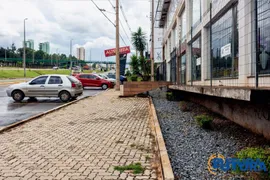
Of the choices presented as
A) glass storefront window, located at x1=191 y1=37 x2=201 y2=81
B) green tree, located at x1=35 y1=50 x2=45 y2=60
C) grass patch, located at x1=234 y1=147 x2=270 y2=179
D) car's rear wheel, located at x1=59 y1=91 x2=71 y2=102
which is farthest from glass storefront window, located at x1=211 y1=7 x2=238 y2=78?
green tree, located at x1=35 y1=50 x2=45 y2=60

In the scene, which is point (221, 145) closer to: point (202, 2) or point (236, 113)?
point (236, 113)

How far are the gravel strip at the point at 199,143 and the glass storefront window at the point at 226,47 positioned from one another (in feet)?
4.63

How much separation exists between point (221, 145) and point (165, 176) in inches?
87.1

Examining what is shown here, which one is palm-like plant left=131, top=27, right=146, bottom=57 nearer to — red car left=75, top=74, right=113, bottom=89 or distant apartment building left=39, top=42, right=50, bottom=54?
red car left=75, top=74, right=113, bottom=89

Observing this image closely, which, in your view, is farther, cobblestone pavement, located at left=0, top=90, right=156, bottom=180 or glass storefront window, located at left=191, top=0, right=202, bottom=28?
glass storefront window, located at left=191, top=0, right=202, bottom=28

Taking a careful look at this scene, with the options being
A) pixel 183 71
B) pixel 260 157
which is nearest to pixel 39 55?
pixel 183 71

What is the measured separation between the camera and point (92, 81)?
27734 mm

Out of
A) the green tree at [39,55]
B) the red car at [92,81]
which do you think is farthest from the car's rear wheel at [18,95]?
the green tree at [39,55]

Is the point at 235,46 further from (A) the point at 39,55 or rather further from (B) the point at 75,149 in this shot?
(A) the point at 39,55

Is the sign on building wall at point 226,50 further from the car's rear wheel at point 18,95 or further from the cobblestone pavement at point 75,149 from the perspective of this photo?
the car's rear wheel at point 18,95

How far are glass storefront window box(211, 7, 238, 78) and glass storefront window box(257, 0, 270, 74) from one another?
5.82 feet

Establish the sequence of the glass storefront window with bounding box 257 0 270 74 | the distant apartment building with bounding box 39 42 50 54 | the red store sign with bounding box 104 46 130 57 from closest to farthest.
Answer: the glass storefront window with bounding box 257 0 270 74, the red store sign with bounding box 104 46 130 57, the distant apartment building with bounding box 39 42 50 54

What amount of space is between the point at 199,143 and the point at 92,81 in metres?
22.8

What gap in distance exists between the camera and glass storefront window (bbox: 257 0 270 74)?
533cm
